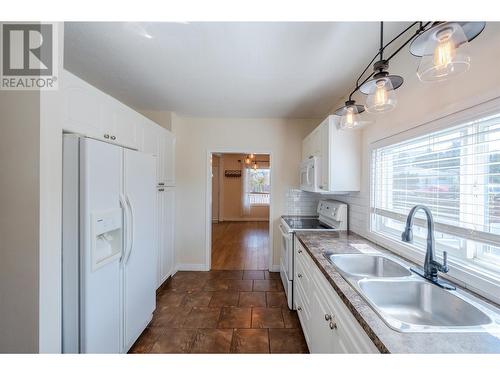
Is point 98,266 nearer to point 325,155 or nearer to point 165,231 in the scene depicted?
point 165,231

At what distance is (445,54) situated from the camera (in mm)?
806

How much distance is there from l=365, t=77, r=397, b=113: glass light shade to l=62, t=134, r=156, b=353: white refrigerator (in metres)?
1.68

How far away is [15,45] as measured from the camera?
117cm

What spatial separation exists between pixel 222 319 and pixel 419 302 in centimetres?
180

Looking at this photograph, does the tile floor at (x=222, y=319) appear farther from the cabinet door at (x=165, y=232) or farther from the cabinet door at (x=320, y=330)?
the cabinet door at (x=320, y=330)

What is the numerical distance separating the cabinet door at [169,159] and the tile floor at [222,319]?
1.51 metres

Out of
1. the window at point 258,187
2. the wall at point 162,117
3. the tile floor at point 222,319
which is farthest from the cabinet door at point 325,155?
the window at point 258,187

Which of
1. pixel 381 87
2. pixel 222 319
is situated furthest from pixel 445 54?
pixel 222 319

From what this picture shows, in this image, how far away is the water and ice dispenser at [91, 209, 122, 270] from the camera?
1390mm

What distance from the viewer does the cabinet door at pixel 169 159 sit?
125 inches

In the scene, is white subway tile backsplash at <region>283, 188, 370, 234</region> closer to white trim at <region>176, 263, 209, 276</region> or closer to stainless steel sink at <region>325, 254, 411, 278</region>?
stainless steel sink at <region>325, 254, 411, 278</region>

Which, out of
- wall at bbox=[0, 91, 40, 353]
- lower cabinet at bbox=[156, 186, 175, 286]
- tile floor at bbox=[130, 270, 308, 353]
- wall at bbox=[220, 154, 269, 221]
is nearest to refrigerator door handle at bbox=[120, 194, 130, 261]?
wall at bbox=[0, 91, 40, 353]
